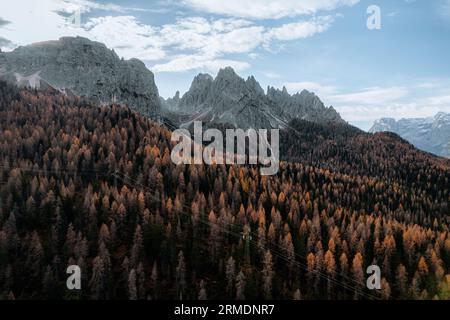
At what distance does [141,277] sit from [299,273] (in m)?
57.5

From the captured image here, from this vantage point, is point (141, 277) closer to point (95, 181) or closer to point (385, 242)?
point (95, 181)

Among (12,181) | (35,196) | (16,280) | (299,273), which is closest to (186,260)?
(299,273)

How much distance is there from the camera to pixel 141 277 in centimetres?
12044

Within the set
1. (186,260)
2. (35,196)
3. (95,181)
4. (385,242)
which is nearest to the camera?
(186,260)

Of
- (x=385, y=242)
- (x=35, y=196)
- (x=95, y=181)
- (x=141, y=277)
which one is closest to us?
(x=141, y=277)

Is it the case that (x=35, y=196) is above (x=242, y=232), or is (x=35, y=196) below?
above

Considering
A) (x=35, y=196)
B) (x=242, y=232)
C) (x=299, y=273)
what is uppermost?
(x=35, y=196)

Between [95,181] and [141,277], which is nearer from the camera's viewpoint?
[141,277]

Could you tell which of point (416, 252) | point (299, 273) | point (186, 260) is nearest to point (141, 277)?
point (186, 260)

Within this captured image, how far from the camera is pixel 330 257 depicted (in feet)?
473

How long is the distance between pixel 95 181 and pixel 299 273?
98254 mm

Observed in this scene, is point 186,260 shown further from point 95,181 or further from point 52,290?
point 95,181
